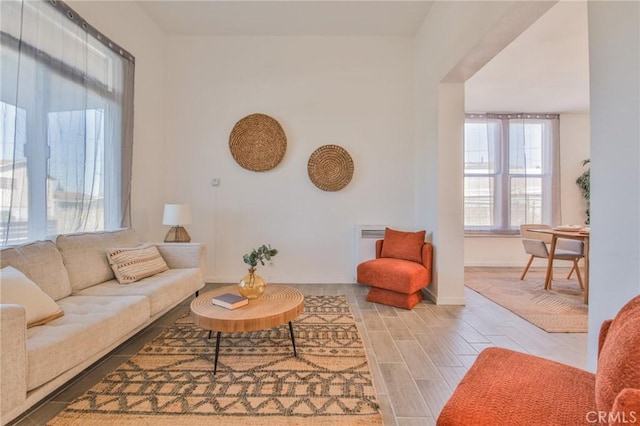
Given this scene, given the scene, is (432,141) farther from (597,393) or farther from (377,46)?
(597,393)

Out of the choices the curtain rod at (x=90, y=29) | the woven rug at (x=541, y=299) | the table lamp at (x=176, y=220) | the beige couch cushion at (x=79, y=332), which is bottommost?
the woven rug at (x=541, y=299)

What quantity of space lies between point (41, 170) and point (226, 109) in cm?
226

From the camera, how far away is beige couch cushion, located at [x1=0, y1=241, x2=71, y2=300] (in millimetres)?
1857

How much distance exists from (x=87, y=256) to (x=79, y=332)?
1084 millimetres

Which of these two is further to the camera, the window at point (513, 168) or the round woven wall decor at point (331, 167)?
the window at point (513, 168)

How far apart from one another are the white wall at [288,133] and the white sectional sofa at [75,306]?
42.7 inches

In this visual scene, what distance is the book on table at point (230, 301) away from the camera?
2.04 meters

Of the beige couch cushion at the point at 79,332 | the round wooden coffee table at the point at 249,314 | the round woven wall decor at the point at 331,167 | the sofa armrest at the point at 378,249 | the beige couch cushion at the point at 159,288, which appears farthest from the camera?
the round woven wall decor at the point at 331,167

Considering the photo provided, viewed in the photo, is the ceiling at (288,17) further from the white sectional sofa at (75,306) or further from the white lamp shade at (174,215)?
the white sectional sofa at (75,306)

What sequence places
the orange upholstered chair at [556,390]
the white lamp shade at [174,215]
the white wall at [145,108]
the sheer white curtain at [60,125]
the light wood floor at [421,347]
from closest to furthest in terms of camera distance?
the orange upholstered chair at [556,390]
the light wood floor at [421,347]
the sheer white curtain at [60,125]
the white wall at [145,108]
the white lamp shade at [174,215]

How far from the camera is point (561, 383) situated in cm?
107

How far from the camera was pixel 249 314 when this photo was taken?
192 cm

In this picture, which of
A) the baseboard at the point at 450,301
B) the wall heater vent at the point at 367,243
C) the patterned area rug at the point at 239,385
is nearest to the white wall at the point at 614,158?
the patterned area rug at the point at 239,385

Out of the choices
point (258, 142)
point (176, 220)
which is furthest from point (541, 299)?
point (176, 220)
